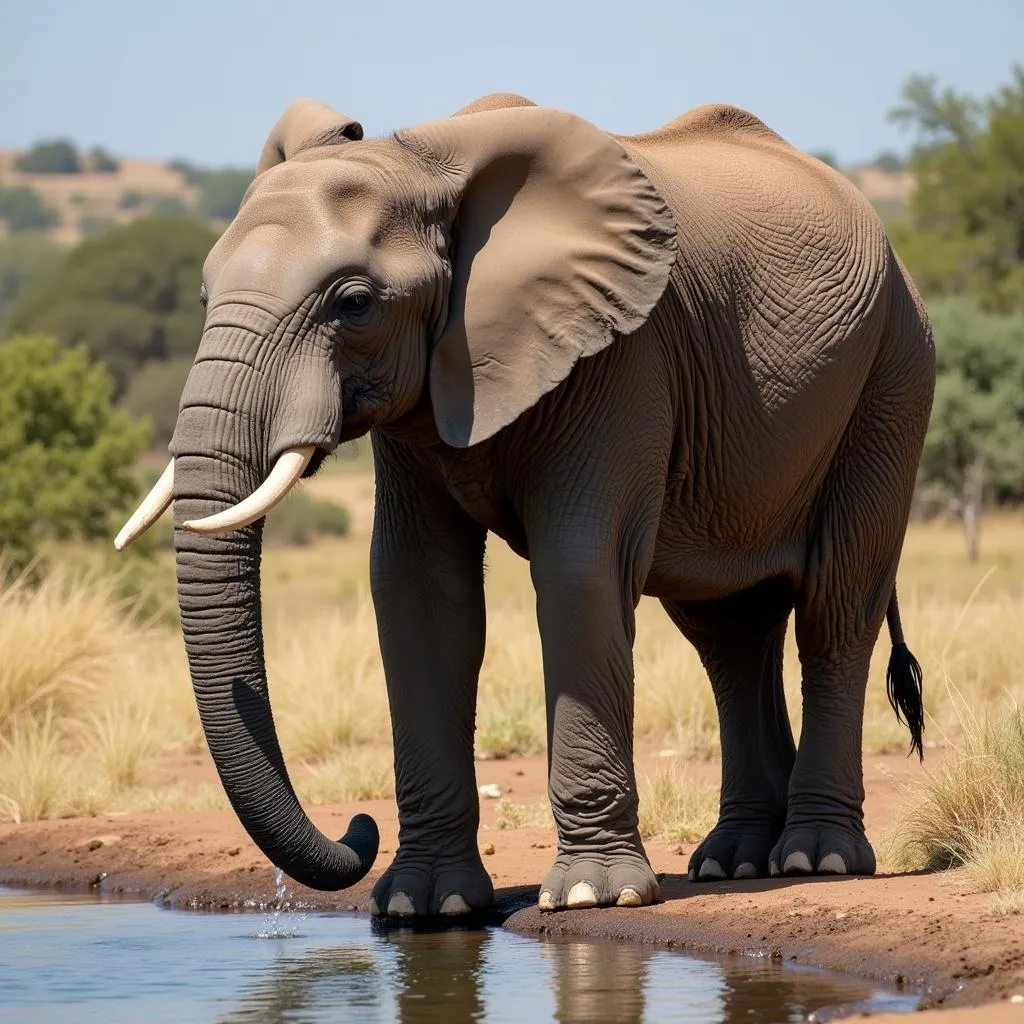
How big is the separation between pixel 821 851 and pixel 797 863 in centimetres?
10

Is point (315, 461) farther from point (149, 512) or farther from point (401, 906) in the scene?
point (401, 906)

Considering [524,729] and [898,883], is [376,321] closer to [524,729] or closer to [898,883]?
[898,883]

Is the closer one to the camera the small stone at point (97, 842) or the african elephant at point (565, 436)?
the african elephant at point (565, 436)

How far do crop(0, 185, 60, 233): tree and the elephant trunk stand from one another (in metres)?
126

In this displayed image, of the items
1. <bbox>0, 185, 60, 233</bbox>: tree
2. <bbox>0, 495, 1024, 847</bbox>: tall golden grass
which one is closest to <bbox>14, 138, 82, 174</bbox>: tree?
<bbox>0, 185, 60, 233</bbox>: tree

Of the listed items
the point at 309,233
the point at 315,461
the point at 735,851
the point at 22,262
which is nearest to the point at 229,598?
the point at 315,461

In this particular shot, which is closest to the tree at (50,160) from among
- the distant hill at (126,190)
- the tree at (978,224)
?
the distant hill at (126,190)

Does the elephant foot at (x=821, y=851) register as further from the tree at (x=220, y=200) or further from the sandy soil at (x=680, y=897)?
the tree at (x=220, y=200)

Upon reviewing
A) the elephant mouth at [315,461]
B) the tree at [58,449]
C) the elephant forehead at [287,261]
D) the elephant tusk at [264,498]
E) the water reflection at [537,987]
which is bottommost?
the water reflection at [537,987]

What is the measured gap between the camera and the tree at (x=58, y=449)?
2198 cm

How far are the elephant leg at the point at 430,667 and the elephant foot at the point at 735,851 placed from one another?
3.01ft

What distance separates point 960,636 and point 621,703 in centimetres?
681

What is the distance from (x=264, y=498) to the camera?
6.55 m

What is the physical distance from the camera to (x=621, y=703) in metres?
7.52
